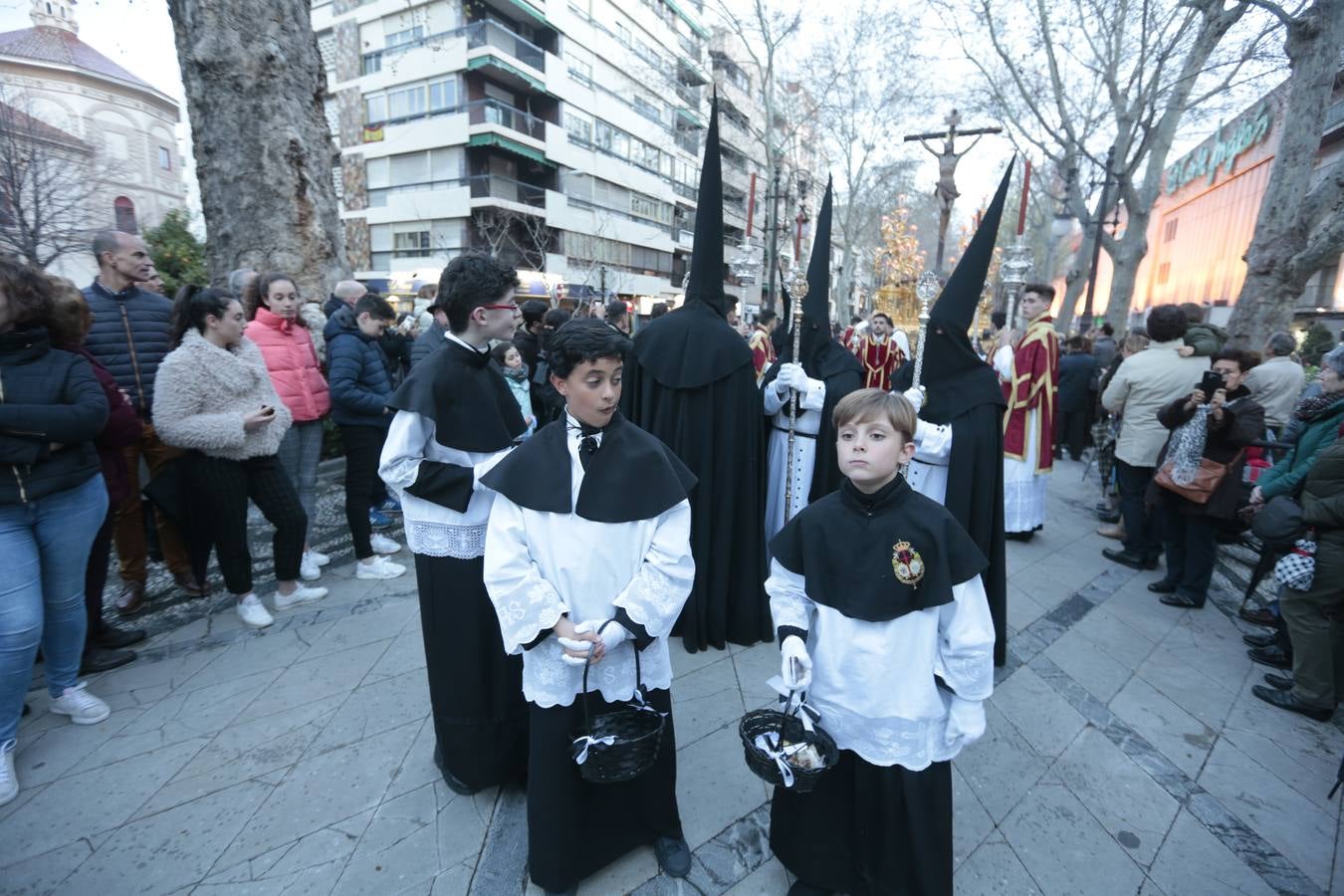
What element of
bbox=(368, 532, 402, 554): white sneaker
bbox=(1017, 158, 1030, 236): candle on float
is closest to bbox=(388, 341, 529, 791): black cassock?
bbox=(368, 532, 402, 554): white sneaker

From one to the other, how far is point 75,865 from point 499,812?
1565mm

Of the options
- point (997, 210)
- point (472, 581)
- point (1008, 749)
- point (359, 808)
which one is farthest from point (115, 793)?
point (997, 210)

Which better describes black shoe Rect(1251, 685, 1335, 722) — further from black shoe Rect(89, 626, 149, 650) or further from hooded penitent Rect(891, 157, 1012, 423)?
black shoe Rect(89, 626, 149, 650)

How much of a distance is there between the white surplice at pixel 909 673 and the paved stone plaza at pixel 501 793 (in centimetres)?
79

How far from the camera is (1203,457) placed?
4.54 meters

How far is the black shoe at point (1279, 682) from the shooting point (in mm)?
3574

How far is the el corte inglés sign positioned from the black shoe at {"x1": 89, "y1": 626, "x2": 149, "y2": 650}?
90.4 ft

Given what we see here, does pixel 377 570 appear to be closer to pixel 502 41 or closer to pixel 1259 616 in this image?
pixel 1259 616

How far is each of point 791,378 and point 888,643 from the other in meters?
2.26

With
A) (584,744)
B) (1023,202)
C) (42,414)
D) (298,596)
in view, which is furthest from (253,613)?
(1023,202)

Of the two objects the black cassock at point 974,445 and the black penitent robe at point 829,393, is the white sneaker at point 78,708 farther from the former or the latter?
the black cassock at point 974,445

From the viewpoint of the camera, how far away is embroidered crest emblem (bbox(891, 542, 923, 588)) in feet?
6.26

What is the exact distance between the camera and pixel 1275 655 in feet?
12.9

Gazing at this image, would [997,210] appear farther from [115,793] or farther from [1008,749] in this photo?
[115,793]
